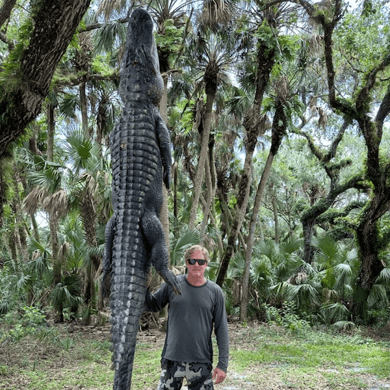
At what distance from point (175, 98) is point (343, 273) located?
7.94 m

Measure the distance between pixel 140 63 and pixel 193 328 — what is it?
201cm

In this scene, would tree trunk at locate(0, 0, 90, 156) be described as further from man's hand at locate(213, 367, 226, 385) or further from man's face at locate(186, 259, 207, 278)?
man's hand at locate(213, 367, 226, 385)

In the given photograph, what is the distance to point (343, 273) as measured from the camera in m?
13.2

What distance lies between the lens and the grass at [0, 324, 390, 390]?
21.3 ft

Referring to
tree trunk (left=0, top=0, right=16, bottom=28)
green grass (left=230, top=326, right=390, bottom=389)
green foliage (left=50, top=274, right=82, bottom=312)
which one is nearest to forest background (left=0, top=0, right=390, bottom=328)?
green foliage (left=50, top=274, right=82, bottom=312)

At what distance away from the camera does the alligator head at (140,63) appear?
335cm

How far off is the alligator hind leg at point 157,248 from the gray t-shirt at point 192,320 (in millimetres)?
113

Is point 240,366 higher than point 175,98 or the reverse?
the reverse

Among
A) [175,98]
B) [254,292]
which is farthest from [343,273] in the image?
[175,98]

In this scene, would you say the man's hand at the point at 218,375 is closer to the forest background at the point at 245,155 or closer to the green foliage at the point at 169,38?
the forest background at the point at 245,155

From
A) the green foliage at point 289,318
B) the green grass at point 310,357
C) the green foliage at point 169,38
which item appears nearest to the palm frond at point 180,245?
the green grass at point 310,357

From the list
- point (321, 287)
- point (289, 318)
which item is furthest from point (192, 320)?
point (321, 287)

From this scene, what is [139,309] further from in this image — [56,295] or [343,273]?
[343,273]

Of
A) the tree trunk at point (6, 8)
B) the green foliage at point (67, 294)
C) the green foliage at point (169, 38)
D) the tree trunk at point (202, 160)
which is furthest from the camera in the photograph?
the tree trunk at point (202, 160)
